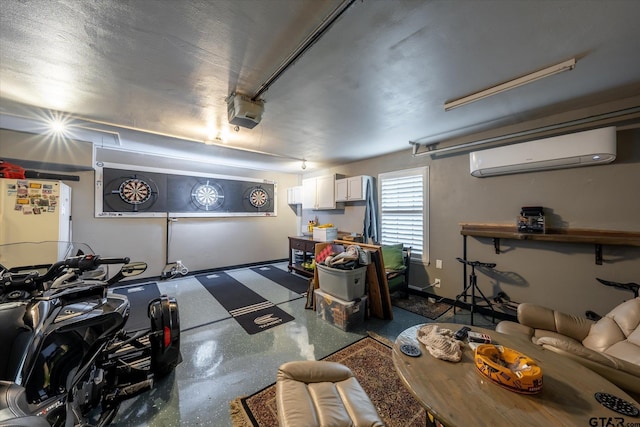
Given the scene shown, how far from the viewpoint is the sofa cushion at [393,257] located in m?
3.64

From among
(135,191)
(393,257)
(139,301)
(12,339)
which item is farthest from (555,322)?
(135,191)

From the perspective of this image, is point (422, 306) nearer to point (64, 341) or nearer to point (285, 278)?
point (285, 278)

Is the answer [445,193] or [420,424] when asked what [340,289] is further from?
[445,193]

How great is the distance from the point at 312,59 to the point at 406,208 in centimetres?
299

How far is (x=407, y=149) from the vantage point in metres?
3.94

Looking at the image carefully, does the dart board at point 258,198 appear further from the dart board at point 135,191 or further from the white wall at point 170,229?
the dart board at point 135,191

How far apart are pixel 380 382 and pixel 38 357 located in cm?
212

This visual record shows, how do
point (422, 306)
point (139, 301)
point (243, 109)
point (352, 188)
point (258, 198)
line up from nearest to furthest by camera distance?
point (243, 109), point (422, 306), point (139, 301), point (352, 188), point (258, 198)

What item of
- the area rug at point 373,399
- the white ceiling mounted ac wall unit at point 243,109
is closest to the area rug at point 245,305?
the area rug at point 373,399

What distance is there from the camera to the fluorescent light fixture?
171 centimetres

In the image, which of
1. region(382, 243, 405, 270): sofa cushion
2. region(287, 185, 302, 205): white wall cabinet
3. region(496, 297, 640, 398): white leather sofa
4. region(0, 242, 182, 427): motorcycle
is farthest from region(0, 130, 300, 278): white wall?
region(496, 297, 640, 398): white leather sofa

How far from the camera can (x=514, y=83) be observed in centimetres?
194

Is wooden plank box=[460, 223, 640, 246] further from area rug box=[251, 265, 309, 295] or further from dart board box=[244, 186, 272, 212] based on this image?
dart board box=[244, 186, 272, 212]

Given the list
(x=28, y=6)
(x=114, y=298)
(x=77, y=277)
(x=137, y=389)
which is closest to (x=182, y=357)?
(x=137, y=389)
